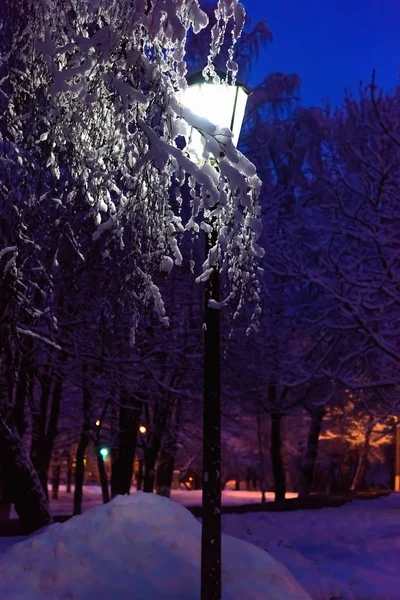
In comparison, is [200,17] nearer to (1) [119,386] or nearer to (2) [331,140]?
(1) [119,386]

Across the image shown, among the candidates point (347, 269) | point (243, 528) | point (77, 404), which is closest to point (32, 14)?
point (243, 528)

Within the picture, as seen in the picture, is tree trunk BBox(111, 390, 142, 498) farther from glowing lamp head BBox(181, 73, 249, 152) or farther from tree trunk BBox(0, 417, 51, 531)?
glowing lamp head BBox(181, 73, 249, 152)

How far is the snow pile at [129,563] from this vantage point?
214 inches

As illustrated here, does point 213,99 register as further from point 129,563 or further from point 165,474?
point 165,474

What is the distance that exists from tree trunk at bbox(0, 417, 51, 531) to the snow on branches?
7401 millimetres

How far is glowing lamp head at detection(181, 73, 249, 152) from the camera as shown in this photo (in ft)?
16.6

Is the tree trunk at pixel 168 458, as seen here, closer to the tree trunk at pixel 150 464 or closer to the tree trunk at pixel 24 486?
the tree trunk at pixel 150 464

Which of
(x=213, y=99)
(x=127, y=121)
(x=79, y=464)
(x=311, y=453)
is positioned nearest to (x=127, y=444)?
(x=79, y=464)

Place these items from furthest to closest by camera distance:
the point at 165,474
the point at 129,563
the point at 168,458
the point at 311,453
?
the point at 165,474, the point at 168,458, the point at 311,453, the point at 129,563

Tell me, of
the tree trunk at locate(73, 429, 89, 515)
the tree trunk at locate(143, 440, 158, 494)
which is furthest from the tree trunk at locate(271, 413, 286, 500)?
the tree trunk at locate(73, 429, 89, 515)

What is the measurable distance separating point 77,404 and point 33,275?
45.2 feet

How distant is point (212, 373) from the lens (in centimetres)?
500

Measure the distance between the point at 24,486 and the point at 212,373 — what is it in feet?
25.0

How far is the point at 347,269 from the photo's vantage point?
1474 cm
